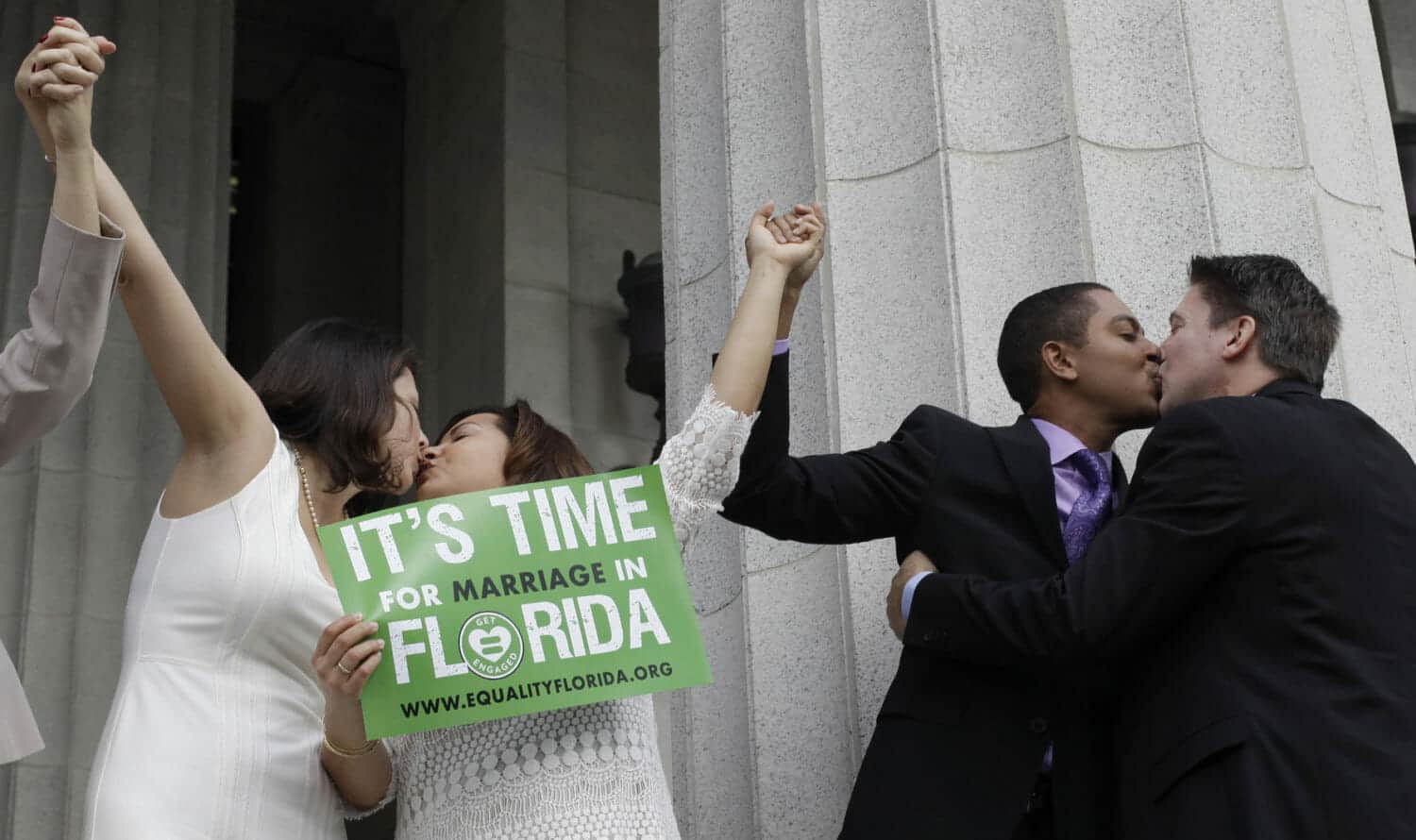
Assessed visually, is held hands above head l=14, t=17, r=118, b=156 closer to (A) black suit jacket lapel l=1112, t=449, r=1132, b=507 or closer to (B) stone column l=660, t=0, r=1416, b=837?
(B) stone column l=660, t=0, r=1416, b=837

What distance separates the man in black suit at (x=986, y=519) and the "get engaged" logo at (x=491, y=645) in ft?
2.20

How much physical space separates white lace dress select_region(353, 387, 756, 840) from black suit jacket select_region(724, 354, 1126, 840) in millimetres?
227

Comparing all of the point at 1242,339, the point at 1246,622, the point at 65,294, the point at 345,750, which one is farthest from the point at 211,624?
the point at 1242,339

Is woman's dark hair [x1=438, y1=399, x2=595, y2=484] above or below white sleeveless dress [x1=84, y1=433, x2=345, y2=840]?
above

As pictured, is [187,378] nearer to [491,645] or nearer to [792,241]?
[491,645]

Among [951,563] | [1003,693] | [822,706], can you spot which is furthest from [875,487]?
[822,706]

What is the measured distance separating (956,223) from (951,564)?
1.22m

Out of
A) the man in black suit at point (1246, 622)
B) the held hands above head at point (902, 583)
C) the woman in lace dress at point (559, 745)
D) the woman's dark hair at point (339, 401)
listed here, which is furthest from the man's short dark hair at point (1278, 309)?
the woman's dark hair at point (339, 401)

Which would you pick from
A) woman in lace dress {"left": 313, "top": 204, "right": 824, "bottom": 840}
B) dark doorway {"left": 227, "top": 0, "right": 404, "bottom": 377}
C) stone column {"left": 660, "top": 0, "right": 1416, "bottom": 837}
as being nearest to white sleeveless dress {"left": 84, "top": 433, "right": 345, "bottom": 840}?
woman in lace dress {"left": 313, "top": 204, "right": 824, "bottom": 840}

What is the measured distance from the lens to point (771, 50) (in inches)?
215

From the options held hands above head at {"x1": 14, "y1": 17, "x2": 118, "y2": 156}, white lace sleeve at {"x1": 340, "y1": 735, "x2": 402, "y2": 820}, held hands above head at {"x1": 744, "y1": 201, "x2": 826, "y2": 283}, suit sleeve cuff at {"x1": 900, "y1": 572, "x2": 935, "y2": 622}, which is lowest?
white lace sleeve at {"x1": 340, "y1": 735, "x2": 402, "y2": 820}

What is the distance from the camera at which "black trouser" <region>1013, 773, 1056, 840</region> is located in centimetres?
383

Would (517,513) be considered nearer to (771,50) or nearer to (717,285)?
(717,285)

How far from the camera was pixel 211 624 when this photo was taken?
12.0 ft
